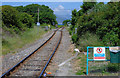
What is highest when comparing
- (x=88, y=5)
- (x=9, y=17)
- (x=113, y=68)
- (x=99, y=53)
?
(x=88, y=5)

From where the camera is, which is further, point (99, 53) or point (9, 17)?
point (9, 17)

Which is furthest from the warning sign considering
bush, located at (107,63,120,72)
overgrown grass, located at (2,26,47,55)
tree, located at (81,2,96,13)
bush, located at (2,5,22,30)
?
tree, located at (81,2,96,13)

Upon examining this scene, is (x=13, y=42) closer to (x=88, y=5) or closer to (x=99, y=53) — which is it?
(x=99, y=53)

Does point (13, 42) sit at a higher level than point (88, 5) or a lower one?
lower

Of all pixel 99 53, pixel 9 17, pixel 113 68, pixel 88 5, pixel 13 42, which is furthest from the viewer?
pixel 88 5

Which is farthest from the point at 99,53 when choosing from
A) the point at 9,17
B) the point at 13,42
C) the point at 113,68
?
the point at 9,17

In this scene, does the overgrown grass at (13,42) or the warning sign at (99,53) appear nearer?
the warning sign at (99,53)

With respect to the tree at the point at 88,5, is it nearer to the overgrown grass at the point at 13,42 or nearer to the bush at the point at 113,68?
the overgrown grass at the point at 13,42

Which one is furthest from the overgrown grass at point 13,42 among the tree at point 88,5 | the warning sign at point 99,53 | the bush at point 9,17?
the tree at point 88,5

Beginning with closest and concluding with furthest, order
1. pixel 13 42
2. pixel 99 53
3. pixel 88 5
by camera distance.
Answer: pixel 99 53, pixel 13 42, pixel 88 5

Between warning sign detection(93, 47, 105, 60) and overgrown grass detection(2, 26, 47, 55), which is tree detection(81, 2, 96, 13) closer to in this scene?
overgrown grass detection(2, 26, 47, 55)

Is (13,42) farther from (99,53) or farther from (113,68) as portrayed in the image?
(99,53)

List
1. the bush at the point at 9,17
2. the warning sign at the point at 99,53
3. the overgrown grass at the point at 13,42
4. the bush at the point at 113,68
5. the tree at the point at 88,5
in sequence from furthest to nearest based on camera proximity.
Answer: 1. the tree at the point at 88,5
2. the bush at the point at 9,17
3. the overgrown grass at the point at 13,42
4. the bush at the point at 113,68
5. the warning sign at the point at 99,53

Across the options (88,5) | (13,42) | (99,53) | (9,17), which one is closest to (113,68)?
(99,53)
